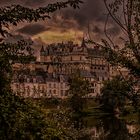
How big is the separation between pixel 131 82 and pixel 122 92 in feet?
2.94

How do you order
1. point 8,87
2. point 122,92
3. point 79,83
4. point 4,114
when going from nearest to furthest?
1. point 4,114
2. point 8,87
3. point 122,92
4. point 79,83

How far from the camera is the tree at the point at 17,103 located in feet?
42.1

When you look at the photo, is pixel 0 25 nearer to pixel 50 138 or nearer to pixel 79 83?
pixel 50 138

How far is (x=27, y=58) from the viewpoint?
13.8 meters

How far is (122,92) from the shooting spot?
17.5 metres

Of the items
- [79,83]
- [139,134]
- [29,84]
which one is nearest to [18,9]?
[139,134]

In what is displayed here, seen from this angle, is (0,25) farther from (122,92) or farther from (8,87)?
(122,92)

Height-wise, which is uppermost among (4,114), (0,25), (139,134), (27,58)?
(0,25)

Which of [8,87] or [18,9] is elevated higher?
[18,9]

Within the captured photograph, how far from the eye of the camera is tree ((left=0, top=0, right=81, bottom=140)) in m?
12.8

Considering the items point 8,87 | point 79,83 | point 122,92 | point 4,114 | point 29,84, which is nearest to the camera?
point 4,114

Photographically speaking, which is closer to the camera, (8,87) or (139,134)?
(8,87)

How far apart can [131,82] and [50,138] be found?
5834 mm

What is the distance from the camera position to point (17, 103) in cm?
1314
